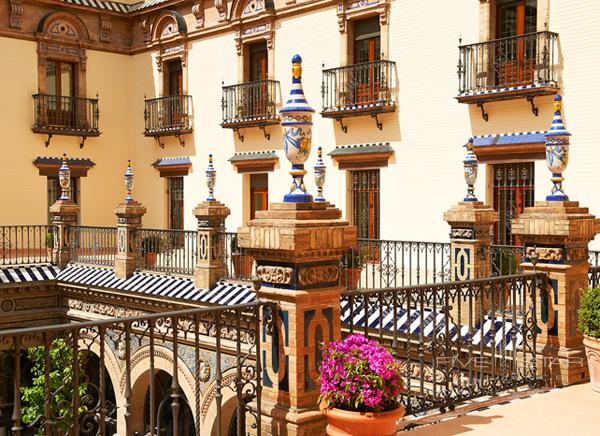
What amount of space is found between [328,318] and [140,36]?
65.7ft

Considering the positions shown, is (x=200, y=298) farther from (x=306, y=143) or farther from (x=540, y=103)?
(x=306, y=143)

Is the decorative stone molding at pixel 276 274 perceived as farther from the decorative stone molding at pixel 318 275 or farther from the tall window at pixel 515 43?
the tall window at pixel 515 43

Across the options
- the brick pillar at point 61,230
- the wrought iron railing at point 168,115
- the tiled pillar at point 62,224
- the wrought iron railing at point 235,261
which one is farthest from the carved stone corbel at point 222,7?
the wrought iron railing at point 235,261

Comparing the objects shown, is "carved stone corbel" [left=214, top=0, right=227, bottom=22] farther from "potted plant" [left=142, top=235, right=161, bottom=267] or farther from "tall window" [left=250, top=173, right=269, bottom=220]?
"potted plant" [left=142, top=235, right=161, bottom=267]

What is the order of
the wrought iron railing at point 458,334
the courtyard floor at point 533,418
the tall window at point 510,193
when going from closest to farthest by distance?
the courtyard floor at point 533,418
the wrought iron railing at point 458,334
the tall window at point 510,193

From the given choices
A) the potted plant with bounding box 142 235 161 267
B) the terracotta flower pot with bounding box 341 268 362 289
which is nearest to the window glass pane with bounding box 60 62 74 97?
the potted plant with bounding box 142 235 161 267

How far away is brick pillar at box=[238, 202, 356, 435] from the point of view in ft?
15.9

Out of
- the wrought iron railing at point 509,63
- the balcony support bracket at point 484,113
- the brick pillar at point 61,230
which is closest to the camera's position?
the wrought iron railing at point 509,63

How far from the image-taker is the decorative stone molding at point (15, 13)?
20.9 metres

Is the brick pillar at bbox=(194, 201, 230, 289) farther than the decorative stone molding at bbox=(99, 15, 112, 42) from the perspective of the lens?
No

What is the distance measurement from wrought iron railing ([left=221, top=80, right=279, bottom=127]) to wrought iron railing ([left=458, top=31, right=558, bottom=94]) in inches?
219

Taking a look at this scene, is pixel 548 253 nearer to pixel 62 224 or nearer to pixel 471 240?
pixel 471 240

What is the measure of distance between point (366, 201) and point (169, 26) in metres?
9.15

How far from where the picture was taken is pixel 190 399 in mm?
14203
